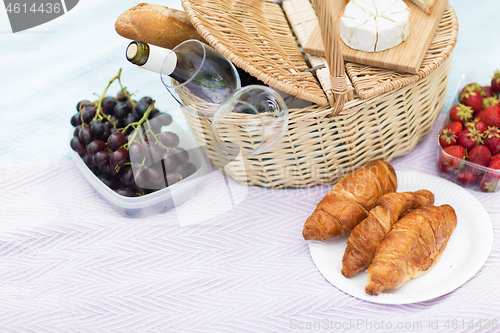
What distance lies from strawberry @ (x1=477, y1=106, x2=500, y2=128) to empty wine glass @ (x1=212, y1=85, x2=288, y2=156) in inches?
20.7

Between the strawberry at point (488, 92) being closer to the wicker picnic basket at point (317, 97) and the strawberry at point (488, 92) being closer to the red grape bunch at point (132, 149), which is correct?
the wicker picnic basket at point (317, 97)

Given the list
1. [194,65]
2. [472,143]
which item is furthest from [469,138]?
[194,65]

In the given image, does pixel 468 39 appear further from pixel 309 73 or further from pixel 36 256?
pixel 36 256

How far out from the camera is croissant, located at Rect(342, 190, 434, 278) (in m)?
0.76

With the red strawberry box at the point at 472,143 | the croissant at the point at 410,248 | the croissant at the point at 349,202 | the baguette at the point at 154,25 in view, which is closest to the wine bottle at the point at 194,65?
the baguette at the point at 154,25

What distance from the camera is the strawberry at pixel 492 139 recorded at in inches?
34.8

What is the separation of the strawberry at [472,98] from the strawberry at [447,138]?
0.40ft

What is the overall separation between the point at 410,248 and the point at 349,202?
0.49ft

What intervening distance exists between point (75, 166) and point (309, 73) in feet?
2.19

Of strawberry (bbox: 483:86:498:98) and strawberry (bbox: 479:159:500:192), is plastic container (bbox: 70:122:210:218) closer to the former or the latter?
strawberry (bbox: 479:159:500:192)

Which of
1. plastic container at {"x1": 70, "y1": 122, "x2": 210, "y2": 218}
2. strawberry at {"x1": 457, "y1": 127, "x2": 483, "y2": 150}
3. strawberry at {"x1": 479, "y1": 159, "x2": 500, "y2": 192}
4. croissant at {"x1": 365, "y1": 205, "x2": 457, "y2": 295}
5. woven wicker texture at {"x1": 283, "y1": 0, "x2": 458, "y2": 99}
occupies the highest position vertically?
woven wicker texture at {"x1": 283, "y1": 0, "x2": 458, "y2": 99}

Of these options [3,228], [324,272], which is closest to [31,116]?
[3,228]

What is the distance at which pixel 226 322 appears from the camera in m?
0.75

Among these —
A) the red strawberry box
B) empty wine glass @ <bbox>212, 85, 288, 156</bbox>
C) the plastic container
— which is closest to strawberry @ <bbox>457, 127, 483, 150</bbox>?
the red strawberry box
